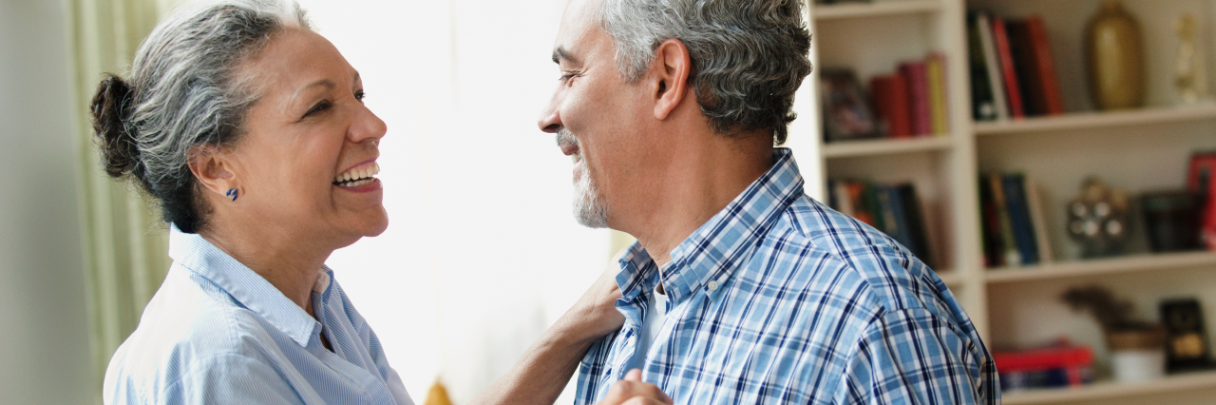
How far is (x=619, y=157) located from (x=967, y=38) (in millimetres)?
2103

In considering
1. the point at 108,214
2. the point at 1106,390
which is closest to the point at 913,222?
the point at 1106,390

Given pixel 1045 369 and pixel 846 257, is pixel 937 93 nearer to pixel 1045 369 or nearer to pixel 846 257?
pixel 1045 369

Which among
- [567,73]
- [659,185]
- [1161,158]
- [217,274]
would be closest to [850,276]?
[659,185]

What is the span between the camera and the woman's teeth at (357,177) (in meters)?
1.28

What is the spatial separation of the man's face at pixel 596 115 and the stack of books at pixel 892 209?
5.95 feet

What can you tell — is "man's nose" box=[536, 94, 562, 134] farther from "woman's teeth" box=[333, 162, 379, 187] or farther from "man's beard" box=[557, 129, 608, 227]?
"woman's teeth" box=[333, 162, 379, 187]

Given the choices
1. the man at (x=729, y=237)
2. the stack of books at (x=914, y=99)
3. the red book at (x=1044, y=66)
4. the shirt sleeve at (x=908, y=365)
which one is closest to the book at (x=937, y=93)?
the stack of books at (x=914, y=99)

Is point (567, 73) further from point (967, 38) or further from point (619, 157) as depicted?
point (967, 38)

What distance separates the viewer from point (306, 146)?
1.21m

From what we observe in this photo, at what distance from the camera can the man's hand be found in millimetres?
927

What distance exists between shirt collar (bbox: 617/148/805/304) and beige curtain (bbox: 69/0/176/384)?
80.9 inches

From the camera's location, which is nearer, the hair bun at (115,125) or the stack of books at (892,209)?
the hair bun at (115,125)

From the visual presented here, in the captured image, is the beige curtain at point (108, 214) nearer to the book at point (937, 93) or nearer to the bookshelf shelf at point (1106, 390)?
the book at point (937, 93)

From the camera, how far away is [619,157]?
126cm
